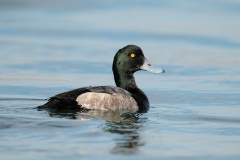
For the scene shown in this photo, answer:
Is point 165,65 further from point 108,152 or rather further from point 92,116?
point 108,152

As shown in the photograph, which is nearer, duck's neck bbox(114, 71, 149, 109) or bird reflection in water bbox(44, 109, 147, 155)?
bird reflection in water bbox(44, 109, 147, 155)

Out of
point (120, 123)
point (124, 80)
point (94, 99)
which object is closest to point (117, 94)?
point (94, 99)

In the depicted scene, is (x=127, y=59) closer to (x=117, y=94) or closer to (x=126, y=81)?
(x=126, y=81)

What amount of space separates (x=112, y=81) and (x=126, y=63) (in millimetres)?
2388

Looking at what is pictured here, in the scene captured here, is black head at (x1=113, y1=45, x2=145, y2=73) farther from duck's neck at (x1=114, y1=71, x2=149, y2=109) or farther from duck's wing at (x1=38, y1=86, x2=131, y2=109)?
duck's wing at (x1=38, y1=86, x2=131, y2=109)

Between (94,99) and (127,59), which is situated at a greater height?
(127,59)

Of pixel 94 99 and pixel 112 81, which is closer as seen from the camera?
pixel 94 99

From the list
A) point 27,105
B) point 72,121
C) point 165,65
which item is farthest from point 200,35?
point 72,121

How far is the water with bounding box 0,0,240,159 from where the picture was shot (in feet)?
32.0

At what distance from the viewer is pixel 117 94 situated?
12945 millimetres

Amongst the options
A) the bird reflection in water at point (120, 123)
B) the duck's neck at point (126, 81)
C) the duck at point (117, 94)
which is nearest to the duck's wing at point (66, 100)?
the duck at point (117, 94)

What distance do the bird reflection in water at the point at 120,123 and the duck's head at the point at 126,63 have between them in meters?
1.31

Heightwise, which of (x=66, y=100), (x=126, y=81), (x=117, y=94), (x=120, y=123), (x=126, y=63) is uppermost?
(x=126, y=63)

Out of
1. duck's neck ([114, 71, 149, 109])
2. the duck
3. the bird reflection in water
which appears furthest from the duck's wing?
duck's neck ([114, 71, 149, 109])
